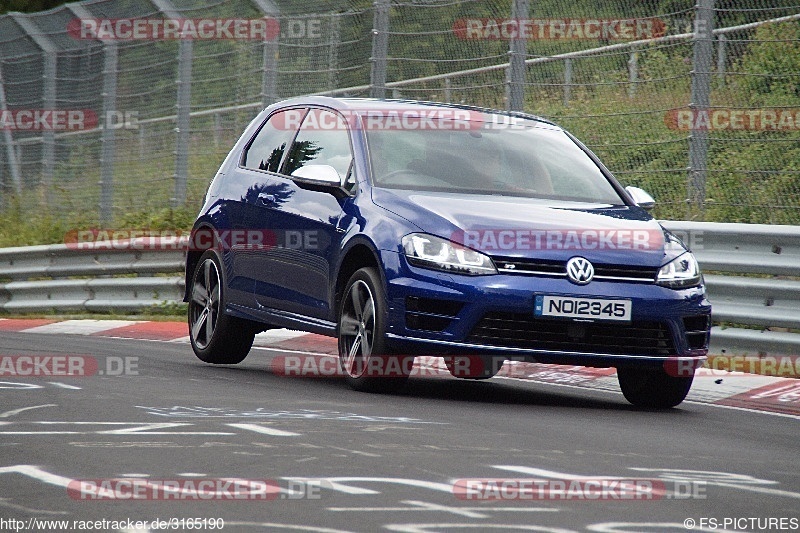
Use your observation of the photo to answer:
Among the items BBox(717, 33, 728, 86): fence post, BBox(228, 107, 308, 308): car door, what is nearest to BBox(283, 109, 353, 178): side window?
BBox(228, 107, 308, 308): car door

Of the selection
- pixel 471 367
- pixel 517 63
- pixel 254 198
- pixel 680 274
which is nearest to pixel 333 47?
pixel 517 63

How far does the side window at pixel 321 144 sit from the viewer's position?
1007 cm

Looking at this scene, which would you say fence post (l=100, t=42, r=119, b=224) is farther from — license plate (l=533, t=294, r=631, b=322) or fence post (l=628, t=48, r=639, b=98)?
license plate (l=533, t=294, r=631, b=322)

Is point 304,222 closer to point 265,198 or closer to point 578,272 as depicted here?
point 265,198

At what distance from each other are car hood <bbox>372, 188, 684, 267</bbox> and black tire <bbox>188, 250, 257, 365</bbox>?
2198 mm

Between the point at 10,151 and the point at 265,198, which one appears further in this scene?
the point at 10,151

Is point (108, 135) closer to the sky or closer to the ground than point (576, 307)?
closer to the sky

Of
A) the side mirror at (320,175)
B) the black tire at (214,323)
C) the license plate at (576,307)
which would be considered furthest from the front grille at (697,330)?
the black tire at (214,323)

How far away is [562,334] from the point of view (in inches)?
347

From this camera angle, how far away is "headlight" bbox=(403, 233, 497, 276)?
8672 millimetres

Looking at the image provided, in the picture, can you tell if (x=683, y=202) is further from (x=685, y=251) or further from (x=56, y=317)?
(x=56, y=317)

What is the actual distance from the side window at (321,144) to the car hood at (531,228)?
728 millimetres

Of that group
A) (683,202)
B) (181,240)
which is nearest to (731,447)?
(683,202)

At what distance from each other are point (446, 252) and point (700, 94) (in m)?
4.11
